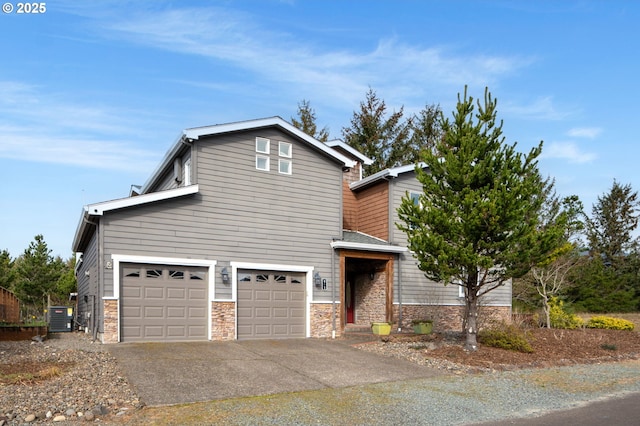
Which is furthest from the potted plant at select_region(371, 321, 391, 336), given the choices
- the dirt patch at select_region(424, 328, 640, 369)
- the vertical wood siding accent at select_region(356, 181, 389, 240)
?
the vertical wood siding accent at select_region(356, 181, 389, 240)

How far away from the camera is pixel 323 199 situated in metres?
18.3

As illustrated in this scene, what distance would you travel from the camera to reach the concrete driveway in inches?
374

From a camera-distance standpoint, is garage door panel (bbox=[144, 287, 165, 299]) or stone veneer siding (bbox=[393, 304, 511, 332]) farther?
stone veneer siding (bbox=[393, 304, 511, 332])

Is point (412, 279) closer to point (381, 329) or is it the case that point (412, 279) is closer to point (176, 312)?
point (381, 329)

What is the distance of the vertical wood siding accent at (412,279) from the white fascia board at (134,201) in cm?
758

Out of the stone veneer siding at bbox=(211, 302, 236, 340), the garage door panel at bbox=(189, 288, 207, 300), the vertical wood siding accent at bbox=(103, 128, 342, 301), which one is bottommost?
the stone veneer siding at bbox=(211, 302, 236, 340)

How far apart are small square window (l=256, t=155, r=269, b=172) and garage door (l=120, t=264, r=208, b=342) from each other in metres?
3.71

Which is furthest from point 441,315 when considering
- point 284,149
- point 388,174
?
point 284,149

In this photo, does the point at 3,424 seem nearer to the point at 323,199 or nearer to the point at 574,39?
the point at 323,199

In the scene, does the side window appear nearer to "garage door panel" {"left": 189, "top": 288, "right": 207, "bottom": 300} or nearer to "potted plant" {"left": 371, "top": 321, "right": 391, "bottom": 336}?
"garage door panel" {"left": 189, "top": 288, "right": 207, "bottom": 300}

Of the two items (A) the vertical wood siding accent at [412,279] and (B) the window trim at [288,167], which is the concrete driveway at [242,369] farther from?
(B) the window trim at [288,167]

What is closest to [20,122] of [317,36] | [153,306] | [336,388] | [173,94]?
[173,94]

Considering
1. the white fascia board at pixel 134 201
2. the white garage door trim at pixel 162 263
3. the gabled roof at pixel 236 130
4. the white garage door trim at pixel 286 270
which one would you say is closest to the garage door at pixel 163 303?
the white garage door trim at pixel 162 263

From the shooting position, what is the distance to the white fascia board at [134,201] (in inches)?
555
